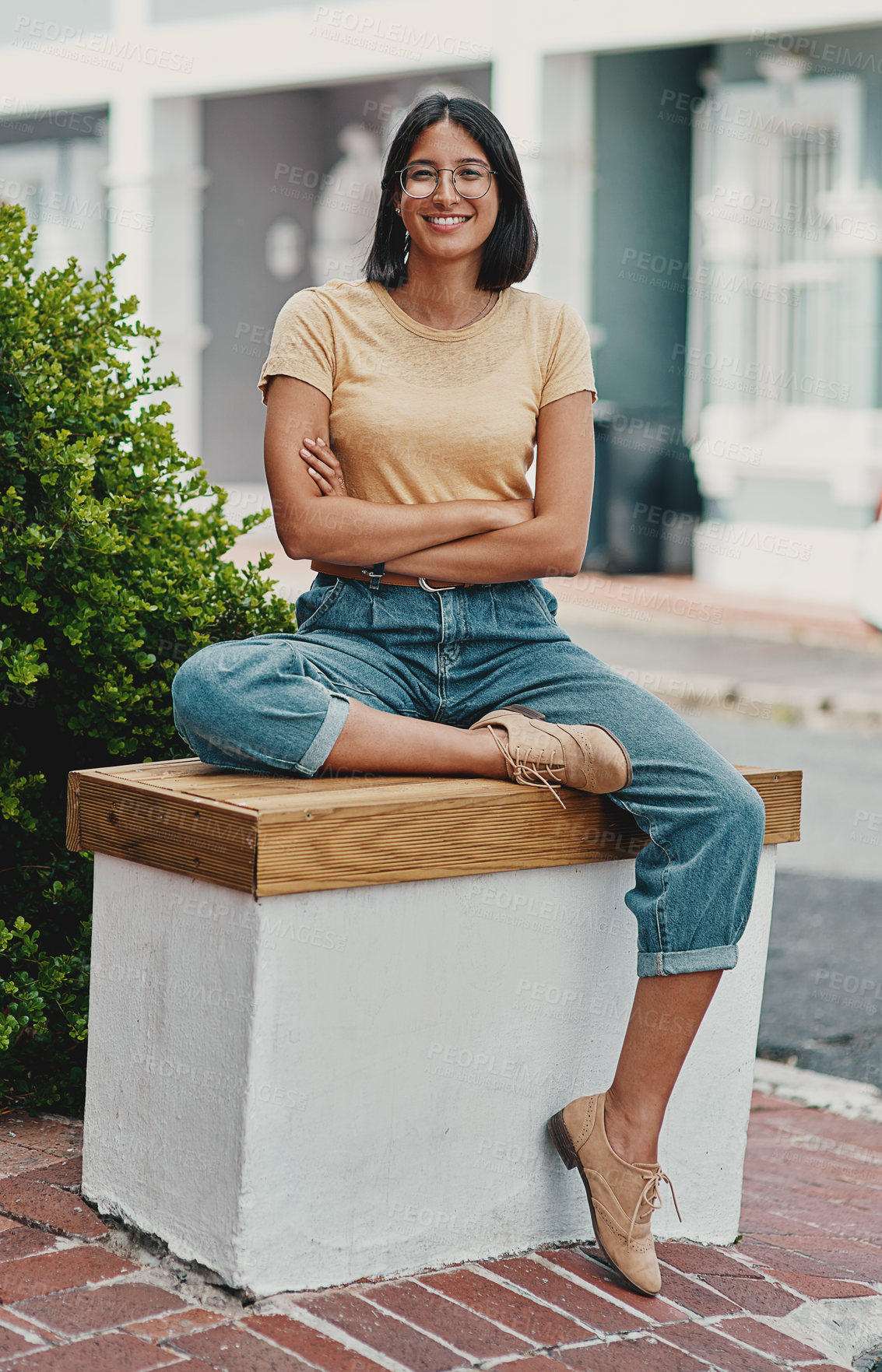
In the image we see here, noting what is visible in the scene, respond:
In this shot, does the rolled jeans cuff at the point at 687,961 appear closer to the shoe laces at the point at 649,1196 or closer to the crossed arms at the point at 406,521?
the shoe laces at the point at 649,1196

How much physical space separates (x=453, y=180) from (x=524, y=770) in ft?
3.69

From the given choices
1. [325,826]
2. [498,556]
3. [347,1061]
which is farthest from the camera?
[498,556]

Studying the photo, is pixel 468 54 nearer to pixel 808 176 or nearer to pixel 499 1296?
pixel 808 176

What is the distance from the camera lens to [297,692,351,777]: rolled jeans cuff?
2574 millimetres

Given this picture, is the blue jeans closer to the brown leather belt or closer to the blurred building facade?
the brown leather belt

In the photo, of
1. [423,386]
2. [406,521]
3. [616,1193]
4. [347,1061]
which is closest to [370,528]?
[406,521]

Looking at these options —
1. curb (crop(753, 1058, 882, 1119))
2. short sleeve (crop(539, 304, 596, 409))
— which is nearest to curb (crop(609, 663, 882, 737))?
curb (crop(753, 1058, 882, 1119))

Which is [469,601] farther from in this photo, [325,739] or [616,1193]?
[616,1193]

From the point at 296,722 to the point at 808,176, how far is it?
1245 centimetres

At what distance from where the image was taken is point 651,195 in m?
15.0

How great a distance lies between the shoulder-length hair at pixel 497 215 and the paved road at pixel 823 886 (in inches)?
101

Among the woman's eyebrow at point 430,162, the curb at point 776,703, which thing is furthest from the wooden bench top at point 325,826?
the curb at point 776,703

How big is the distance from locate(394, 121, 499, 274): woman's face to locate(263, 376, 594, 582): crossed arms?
0.38 metres

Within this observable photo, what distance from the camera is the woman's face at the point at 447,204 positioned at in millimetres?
2898
